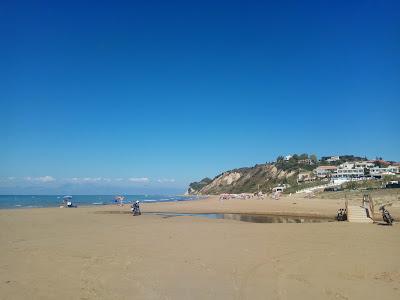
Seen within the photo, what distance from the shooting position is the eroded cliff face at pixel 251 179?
136 m

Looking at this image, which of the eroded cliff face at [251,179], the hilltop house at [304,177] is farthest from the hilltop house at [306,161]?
the hilltop house at [304,177]

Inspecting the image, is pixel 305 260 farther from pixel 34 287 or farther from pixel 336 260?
pixel 34 287

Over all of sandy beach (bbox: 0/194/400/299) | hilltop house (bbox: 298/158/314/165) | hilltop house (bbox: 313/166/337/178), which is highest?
hilltop house (bbox: 298/158/314/165)

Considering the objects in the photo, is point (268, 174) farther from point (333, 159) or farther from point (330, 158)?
point (330, 158)

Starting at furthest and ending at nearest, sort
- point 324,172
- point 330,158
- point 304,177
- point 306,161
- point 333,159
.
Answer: point 330,158 → point 333,159 → point 306,161 → point 304,177 → point 324,172

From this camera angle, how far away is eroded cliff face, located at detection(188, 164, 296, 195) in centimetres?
13588

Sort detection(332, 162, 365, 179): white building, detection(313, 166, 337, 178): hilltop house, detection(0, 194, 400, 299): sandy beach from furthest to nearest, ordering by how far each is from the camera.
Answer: detection(313, 166, 337, 178): hilltop house < detection(332, 162, 365, 179): white building < detection(0, 194, 400, 299): sandy beach

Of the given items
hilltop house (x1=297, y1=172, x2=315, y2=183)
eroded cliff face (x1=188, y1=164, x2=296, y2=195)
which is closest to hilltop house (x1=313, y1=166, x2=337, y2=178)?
hilltop house (x1=297, y1=172, x2=315, y2=183)

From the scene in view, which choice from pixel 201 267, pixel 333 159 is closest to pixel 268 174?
pixel 333 159

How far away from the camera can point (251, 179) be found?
162000mm

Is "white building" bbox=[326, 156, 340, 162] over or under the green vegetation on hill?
over

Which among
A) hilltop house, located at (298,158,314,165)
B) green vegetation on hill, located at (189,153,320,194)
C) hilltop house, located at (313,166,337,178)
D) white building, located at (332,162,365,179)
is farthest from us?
hilltop house, located at (298,158,314,165)

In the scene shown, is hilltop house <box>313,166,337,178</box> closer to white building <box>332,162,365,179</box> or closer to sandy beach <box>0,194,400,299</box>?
white building <box>332,162,365,179</box>

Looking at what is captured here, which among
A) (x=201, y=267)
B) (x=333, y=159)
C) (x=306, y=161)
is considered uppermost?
(x=333, y=159)
